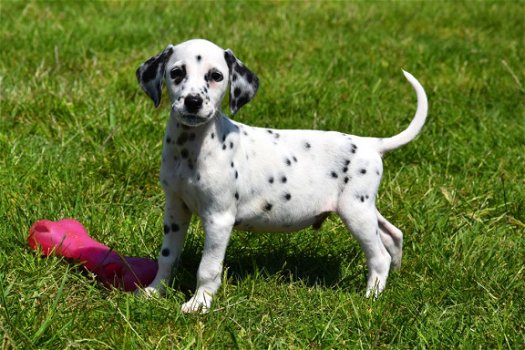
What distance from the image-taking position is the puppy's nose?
3852 millimetres

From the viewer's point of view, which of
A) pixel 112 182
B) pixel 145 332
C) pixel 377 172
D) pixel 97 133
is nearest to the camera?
pixel 145 332

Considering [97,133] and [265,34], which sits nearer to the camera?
[97,133]

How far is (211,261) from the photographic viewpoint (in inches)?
Result: 167

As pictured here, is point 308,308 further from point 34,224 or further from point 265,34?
point 265,34

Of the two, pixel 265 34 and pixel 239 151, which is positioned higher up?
pixel 239 151

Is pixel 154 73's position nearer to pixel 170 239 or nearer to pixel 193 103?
pixel 193 103

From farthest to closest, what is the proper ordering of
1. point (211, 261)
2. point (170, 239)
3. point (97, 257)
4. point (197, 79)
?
point (97, 257)
point (170, 239)
point (211, 261)
point (197, 79)

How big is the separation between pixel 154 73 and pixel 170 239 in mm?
857

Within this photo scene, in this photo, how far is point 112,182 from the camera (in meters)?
5.77

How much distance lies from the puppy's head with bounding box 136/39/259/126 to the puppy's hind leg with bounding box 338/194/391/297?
0.81 m

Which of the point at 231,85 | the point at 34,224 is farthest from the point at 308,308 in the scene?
the point at 34,224

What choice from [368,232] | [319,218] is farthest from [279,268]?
[368,232]

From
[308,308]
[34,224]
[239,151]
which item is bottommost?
[308,308]

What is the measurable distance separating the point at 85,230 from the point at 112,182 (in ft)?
3.08
